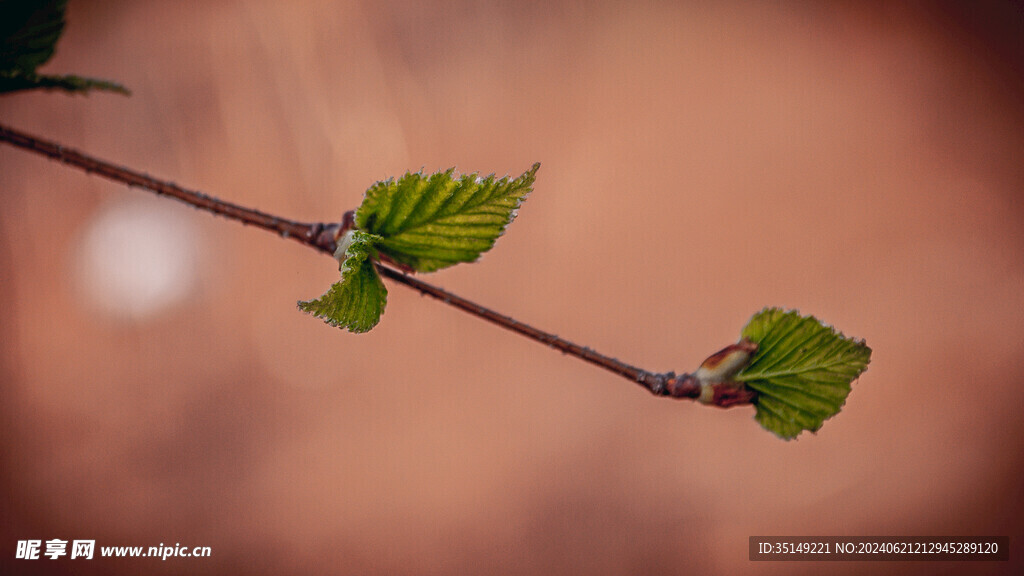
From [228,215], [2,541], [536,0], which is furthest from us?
[536,0]

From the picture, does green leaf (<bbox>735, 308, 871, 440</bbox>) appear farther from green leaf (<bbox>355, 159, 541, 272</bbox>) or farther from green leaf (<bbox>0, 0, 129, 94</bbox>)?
green leaf (<bbox>0, 0, 129, 94</bbox>)

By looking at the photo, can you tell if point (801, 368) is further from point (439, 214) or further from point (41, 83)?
point (41, 83)

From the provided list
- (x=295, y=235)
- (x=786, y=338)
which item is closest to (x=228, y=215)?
(x=295, y=235)

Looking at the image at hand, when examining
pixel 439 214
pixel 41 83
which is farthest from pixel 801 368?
pixel 41 83

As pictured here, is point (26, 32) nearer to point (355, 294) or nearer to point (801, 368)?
point (355, 294)

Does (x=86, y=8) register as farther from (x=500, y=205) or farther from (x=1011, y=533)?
(x=1011, y=533)
